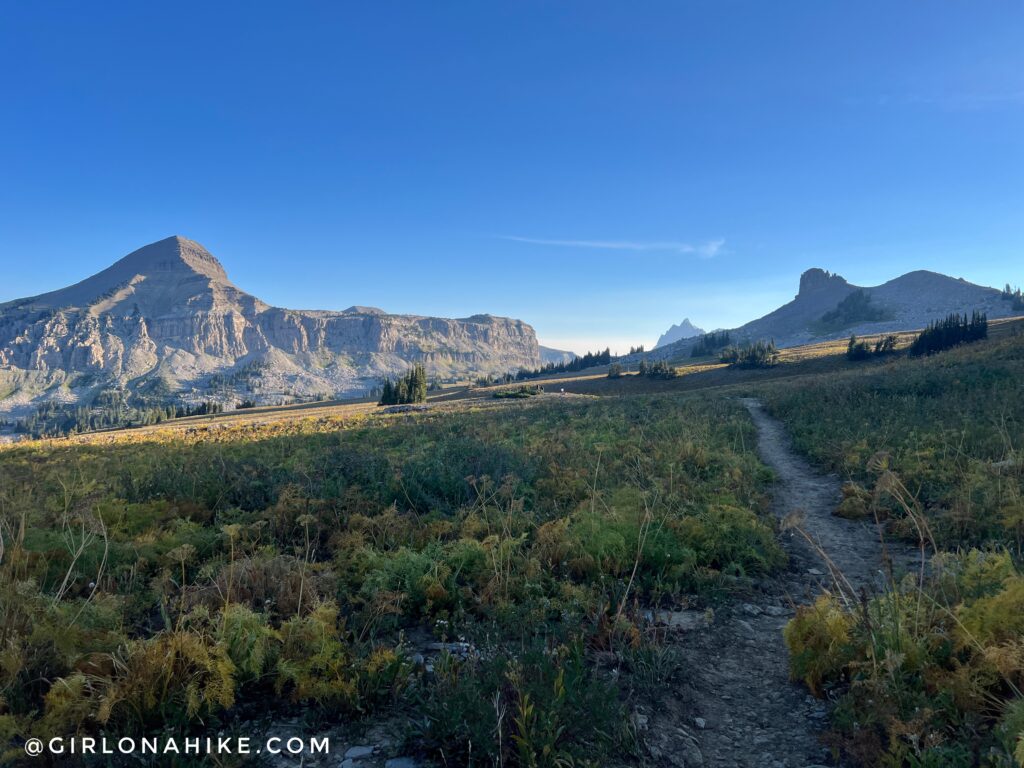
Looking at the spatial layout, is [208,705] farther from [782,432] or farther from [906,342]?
[906,342]

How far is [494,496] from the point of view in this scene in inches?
337

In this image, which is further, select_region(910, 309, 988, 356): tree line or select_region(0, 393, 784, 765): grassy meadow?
select_region(910, 309, 988, 356): tree line

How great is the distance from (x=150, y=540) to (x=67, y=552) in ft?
2.79

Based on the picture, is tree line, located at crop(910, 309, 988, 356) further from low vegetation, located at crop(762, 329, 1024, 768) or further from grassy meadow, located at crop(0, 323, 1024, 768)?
low vegetation, located at crop(762, 329, 1024, 768)

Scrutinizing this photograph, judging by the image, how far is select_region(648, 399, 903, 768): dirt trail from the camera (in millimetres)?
3605

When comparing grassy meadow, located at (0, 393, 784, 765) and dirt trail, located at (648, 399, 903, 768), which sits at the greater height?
grassy meadow, located at (0, 393, 784, 765)

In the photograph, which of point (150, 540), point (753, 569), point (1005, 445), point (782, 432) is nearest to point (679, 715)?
point (753, 569)

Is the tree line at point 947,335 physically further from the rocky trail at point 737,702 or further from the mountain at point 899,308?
the mountain at point 899,308

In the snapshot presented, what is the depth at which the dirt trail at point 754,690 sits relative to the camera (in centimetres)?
361

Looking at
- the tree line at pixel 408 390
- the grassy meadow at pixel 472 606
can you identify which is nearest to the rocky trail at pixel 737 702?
the grassy meadow at pixel 472 606

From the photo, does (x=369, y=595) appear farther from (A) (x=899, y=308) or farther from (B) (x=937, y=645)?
(A) (x=899, y=308)

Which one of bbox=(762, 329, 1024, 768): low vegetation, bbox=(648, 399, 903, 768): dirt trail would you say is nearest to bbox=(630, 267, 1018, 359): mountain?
bbox=(762, 329, 1024, 768): low vegetation

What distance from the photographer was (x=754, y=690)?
4375 millimetres

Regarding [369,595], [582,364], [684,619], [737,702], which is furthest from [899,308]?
[369,595]
